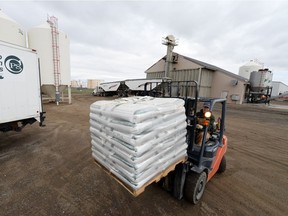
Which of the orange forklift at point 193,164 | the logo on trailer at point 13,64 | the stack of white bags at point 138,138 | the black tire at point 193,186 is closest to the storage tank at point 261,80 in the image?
the orange forklift at point 193,164

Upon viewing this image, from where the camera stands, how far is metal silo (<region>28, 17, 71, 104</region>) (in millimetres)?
13906

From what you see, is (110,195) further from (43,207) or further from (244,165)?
(244,165)

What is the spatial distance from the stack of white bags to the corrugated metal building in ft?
80.6

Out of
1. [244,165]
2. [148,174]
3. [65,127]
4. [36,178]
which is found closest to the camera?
[148,174]

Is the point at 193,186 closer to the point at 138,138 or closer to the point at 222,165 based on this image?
the point at 222,165

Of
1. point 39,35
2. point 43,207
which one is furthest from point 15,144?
point 39,35

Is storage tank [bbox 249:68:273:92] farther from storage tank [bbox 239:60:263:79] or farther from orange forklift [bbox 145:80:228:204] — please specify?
orange forklift [bbox 145:80:228:204]

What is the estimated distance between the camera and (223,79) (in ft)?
85.4

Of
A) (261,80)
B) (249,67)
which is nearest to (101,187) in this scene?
(261,80)

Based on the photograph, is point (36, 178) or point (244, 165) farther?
point (244, 165)

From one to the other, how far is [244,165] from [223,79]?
25078mm

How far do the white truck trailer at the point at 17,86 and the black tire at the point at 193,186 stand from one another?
6007 mm

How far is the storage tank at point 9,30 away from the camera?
10.3 meters

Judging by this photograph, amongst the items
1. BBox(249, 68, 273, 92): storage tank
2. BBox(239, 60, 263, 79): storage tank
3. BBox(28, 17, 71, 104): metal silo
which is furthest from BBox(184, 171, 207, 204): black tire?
BBox(239, 60, 263, 79): storage tank
